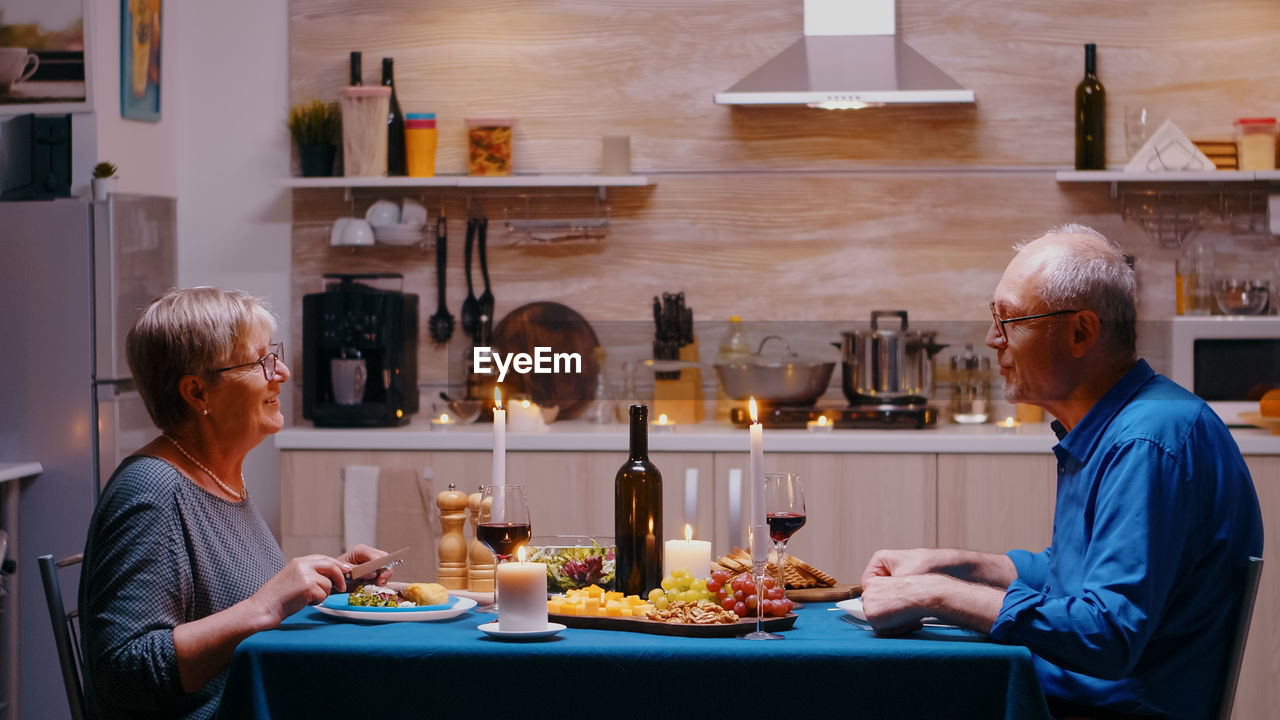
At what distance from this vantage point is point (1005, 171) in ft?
14.5

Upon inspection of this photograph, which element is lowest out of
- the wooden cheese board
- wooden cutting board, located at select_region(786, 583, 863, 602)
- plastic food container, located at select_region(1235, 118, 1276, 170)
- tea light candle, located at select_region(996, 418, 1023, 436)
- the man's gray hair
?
wooden cutting board, located at select_region(786, 583, 863, 602)

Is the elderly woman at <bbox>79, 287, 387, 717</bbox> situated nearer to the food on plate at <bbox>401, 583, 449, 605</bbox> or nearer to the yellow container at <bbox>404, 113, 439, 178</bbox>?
the food on plate at <bbox>401, 583, 449, 605</bbox>

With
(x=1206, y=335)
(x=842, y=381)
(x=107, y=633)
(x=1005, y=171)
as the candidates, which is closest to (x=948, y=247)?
(x=1005, y=171)

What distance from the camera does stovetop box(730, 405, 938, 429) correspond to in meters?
4.04

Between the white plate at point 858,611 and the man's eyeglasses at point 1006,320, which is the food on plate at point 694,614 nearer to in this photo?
the white plate at point 858,611

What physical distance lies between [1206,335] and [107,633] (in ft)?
11.2

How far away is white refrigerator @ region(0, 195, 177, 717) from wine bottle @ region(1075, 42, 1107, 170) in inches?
122

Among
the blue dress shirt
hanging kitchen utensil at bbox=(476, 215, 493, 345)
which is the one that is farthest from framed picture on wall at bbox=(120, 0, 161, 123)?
the blue dress shirt

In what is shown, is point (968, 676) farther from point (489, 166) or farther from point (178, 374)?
point (489, 166)

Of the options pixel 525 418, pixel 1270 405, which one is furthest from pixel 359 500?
pixel 1270 405

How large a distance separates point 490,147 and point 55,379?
1.60 meters

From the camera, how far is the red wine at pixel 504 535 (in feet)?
5.81

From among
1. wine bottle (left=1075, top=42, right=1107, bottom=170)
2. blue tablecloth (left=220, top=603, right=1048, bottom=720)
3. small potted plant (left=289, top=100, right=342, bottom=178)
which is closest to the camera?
blue tablecloth (left=220, top=603, right=1048, bottom=720)

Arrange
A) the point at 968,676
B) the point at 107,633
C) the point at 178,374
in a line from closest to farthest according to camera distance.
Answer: the point at 968,676 < the point at 107,633 < the point at 178,374
